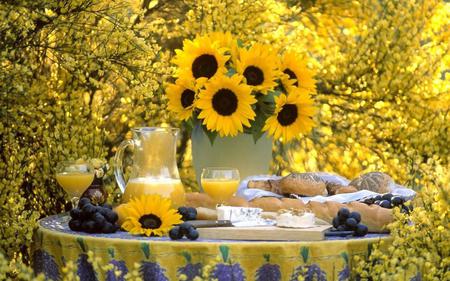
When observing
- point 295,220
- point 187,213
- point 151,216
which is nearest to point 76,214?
point 151,216

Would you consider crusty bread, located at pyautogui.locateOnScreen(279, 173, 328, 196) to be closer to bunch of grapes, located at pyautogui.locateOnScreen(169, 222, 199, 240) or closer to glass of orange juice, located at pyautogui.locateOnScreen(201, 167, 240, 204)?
glass of orange juice, located at pyautogui.locateOnScreen(201, 167, 240, 204)

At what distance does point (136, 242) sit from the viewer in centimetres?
307

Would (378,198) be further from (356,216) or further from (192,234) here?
(192,234)

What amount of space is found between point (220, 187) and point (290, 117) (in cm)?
75

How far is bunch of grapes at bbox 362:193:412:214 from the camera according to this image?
11.5 ft

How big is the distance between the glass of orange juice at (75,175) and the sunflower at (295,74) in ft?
3.05

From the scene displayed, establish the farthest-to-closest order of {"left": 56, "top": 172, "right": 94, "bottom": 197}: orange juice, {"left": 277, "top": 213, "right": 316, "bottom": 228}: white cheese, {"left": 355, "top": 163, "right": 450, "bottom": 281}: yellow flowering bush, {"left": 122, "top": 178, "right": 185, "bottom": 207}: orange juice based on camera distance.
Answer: {"left": 56, "top": 172, "right": 94, "bottom": 197}: orange juice, {"left": 122, "top": 178, "right": 185, "bottom": 207}: orange juice, {"left": 277, "top": 213, "right": 316, "bottom": 228}: white cheese, {"left": 355, "top": 163, "right": 450, "bottom": 281}: yellow flowering bush

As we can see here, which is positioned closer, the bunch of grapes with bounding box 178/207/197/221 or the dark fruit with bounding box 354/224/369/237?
the dark fruit with bounding box 354/224/369/237

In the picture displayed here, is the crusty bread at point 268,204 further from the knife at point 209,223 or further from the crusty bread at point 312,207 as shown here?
the knife at point 209,223

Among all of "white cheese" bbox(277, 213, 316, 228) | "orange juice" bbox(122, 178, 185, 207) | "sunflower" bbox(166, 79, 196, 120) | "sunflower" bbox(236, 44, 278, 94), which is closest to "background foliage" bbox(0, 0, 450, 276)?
"sunflower" bbox(166, 79, 196, 120)

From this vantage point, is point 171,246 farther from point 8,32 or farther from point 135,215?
point 8,32

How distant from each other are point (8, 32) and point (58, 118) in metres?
1.09

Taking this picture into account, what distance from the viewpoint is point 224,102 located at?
159 inches

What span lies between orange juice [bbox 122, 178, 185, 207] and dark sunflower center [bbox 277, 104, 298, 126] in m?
0.77
